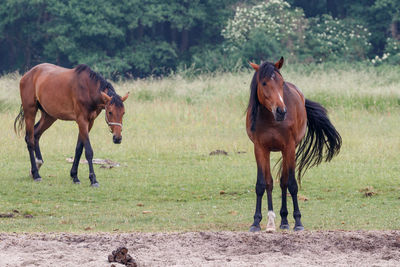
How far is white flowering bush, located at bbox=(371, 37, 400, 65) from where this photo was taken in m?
38.1

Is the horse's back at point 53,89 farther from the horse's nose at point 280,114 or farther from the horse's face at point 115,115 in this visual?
the horse's nose at point 280,114

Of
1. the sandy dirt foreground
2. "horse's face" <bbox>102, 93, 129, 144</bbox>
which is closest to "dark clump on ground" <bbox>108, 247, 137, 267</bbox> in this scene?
the sandy dirt foreground

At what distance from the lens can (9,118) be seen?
67.9 ft

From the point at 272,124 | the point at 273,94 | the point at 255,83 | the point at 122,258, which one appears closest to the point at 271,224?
the point at 272,124

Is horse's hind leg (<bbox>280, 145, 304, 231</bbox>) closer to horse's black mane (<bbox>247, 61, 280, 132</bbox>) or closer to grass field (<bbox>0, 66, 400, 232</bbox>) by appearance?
horse's black mane (<bbox>247, 61, 280, 132</bbox>)

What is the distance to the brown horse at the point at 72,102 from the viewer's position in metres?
12.5

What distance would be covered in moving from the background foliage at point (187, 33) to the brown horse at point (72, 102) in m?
24.1

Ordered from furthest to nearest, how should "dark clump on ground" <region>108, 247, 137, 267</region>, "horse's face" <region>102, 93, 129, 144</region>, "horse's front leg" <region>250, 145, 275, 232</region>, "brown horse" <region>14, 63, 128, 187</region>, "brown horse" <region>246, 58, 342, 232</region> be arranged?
"brown horse" <region>14, 63, 128, 187</region> < "horse's face" <region>102, 93, 129, 144</region> < "horse's front leg" <region>250, 145, 275, 232</region> < "brown horse" <region>246, 58, 342, 232</region> < "dark clump on ground" <region>108, 247, 137, 267</region>

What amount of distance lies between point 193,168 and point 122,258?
804 centimetres

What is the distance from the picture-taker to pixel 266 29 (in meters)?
39.9

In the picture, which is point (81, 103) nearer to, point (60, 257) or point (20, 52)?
point (60, 257)

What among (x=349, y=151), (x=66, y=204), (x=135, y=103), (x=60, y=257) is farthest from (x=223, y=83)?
(x=60, y=257)

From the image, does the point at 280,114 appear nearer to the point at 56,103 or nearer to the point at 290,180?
the point at 290,180

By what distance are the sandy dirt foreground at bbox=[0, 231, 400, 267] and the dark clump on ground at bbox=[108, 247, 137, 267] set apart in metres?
0.09
